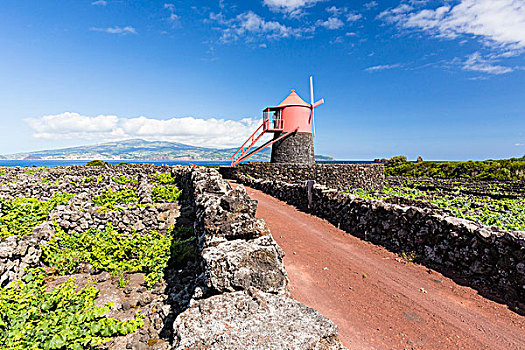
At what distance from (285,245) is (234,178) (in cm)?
1899

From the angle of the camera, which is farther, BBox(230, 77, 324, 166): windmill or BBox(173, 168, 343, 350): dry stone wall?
BBox(230, 77, 324, 166): windmill

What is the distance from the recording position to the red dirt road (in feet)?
17.4

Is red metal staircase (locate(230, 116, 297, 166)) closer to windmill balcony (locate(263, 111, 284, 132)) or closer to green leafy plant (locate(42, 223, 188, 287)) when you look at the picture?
windmill balcony (locate(263, 111, 284, 132))

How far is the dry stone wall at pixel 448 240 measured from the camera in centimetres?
686

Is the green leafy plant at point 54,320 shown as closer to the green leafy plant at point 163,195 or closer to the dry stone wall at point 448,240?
the green leafy plant at point 163,195

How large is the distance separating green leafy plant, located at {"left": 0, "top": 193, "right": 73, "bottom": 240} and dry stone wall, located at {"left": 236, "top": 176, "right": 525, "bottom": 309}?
10.9 metres

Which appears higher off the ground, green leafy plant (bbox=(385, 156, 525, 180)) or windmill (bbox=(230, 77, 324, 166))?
windmill (bbox=(230, 77, 324, 166))

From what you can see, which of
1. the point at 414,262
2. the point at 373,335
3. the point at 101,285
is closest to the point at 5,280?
the point at 101,285

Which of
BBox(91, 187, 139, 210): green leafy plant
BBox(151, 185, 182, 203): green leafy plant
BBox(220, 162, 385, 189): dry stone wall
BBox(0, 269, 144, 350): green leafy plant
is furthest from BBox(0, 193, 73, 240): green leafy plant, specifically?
BBox(220, 162, 385, 189): dry stone wall

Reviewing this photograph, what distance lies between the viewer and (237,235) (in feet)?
15.9

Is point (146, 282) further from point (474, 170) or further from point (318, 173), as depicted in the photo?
point (474, 170)

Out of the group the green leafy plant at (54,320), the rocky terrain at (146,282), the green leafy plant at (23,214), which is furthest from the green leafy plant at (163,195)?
the green leafy plant at (54,320)

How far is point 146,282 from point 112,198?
6042mm

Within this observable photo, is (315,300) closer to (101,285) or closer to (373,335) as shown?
(373,335)
